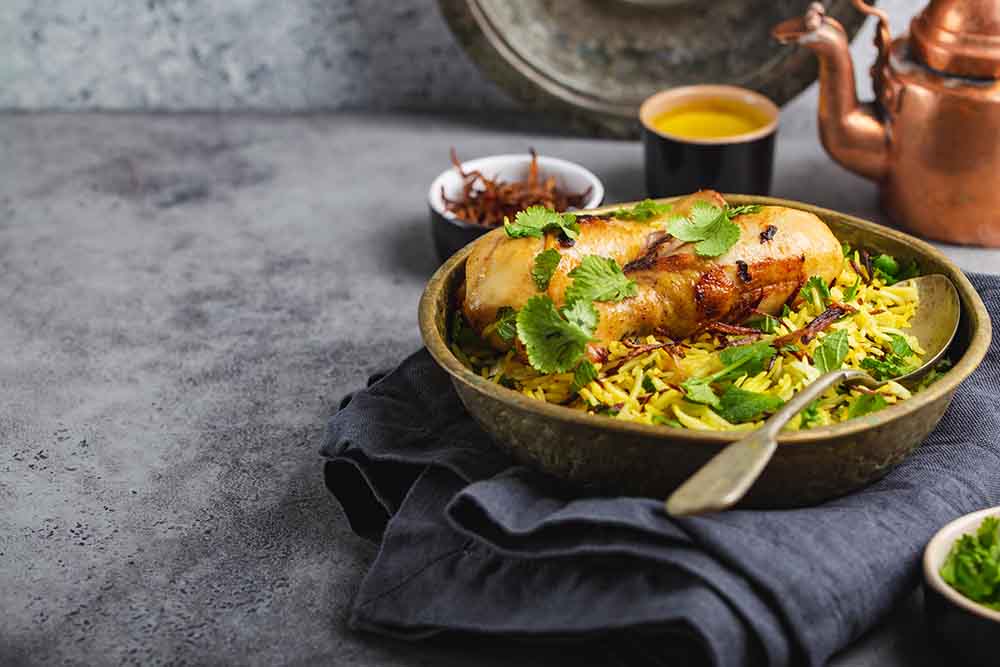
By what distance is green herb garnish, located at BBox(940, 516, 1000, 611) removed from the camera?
157cm

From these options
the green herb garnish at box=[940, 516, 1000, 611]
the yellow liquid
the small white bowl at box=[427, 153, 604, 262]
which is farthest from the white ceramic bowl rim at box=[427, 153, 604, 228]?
the green herb garnish at box=[940, 516, 1000, 611]

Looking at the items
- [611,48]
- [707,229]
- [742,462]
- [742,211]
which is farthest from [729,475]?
[611,48]

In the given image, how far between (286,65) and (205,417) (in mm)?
1847

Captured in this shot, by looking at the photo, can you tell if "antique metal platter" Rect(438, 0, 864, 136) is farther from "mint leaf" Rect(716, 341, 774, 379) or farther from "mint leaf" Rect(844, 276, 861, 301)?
"mint leaf" Rect(716, 341, 774, 379)

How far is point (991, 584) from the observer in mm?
1572

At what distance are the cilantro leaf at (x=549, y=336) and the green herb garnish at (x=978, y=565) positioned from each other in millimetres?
651

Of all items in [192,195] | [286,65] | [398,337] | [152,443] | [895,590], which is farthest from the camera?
[286,65]

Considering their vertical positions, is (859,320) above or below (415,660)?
above

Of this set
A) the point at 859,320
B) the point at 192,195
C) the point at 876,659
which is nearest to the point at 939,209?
the point at 859,320

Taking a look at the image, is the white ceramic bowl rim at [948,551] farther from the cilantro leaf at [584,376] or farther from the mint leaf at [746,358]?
the cilantro leaf at [584,376]

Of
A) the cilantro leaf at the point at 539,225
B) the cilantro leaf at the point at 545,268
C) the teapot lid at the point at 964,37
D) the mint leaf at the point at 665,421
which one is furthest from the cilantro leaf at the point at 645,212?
the teapot lid at the point at 964,37

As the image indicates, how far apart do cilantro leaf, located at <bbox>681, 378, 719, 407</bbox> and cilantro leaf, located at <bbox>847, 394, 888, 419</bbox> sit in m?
0.22

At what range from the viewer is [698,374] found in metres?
1.90

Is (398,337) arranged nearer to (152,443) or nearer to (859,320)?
(152,443)
